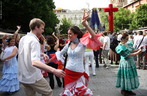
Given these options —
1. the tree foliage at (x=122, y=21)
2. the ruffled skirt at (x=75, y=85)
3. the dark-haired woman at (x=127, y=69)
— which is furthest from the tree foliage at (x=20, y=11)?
the tree foliage at (x=122, y=21)

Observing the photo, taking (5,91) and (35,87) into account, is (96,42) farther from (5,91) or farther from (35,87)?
(5,91)

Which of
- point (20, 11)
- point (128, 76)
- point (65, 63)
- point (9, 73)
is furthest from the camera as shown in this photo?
point (20, 11)

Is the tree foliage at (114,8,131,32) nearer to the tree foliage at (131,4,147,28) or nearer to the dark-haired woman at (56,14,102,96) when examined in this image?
the tree foliage at (131,4,147,28)

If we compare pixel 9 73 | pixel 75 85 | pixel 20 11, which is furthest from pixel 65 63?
pixel 20 11

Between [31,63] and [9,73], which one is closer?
[31,63]

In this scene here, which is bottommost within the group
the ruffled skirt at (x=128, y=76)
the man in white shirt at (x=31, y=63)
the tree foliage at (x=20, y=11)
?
the ruffled skirt at (x=128, y=76)

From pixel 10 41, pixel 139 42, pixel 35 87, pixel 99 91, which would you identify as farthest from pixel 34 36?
pixel 139 42

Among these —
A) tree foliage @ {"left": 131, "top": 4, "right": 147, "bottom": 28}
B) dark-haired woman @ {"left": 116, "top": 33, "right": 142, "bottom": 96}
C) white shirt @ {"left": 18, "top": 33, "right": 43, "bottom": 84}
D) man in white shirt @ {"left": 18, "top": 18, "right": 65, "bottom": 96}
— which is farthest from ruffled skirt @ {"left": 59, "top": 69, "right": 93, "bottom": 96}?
tree foliage @ {"left": 131, "top": 4, "right": 147, "bottom": 28}

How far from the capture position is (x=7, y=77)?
634 cm

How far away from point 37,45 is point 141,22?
54.7m

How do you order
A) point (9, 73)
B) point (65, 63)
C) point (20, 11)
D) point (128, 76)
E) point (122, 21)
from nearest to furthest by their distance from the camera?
1. point (65, 63)
2. point (128, 76)
3. point (9, 73)
4. point (20, 11)
5. point (122, 21)

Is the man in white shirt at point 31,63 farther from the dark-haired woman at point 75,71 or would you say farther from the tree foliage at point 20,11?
the tree foliage at point 20,11

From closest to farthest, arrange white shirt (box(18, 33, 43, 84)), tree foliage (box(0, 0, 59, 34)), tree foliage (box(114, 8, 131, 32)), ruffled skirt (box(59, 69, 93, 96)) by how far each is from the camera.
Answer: white shirt (box(18, 33, 43, 84)), ruffled skirt (box(59, 69, 93, 96)), tree foliage (box(0, 0, 59, 34)), tree foliage (box(114, 8, 131, 32))

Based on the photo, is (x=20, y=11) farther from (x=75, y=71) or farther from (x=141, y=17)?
(x=141, y=17)
